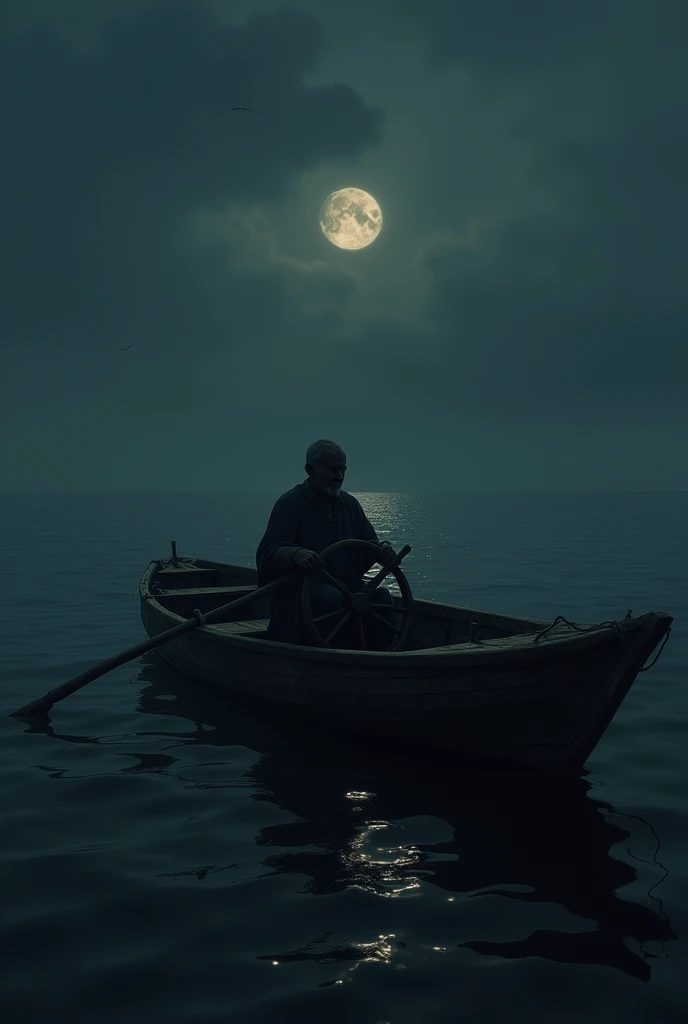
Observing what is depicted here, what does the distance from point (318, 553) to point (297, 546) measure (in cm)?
35

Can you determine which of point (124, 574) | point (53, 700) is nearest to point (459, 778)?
point (53, 700)

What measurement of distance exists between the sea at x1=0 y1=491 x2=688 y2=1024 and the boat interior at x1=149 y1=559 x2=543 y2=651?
145 cm

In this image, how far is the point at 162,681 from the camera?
10.3m

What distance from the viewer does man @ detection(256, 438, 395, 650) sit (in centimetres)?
786

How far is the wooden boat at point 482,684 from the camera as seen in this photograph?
5.74 metres

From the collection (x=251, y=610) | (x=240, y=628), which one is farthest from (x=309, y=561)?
(x=251, y=610)

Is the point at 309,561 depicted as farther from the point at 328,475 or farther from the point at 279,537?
the point at 328,475

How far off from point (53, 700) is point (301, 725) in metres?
2.79

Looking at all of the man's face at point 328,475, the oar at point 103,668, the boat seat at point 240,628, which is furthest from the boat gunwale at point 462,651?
the man's face at point 328,475

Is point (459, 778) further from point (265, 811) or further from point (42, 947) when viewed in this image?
point (42, 947)

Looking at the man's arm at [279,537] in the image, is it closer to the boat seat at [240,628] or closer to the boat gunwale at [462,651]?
the boat gunwale at [462,651]

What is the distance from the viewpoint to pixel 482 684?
6156 millimetres

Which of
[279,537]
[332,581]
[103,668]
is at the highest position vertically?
[279,537]

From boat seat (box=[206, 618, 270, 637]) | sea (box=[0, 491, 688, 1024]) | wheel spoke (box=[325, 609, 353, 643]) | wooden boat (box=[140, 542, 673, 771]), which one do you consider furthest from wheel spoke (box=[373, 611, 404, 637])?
boat seat (box=[206, 618, 270, 637])
